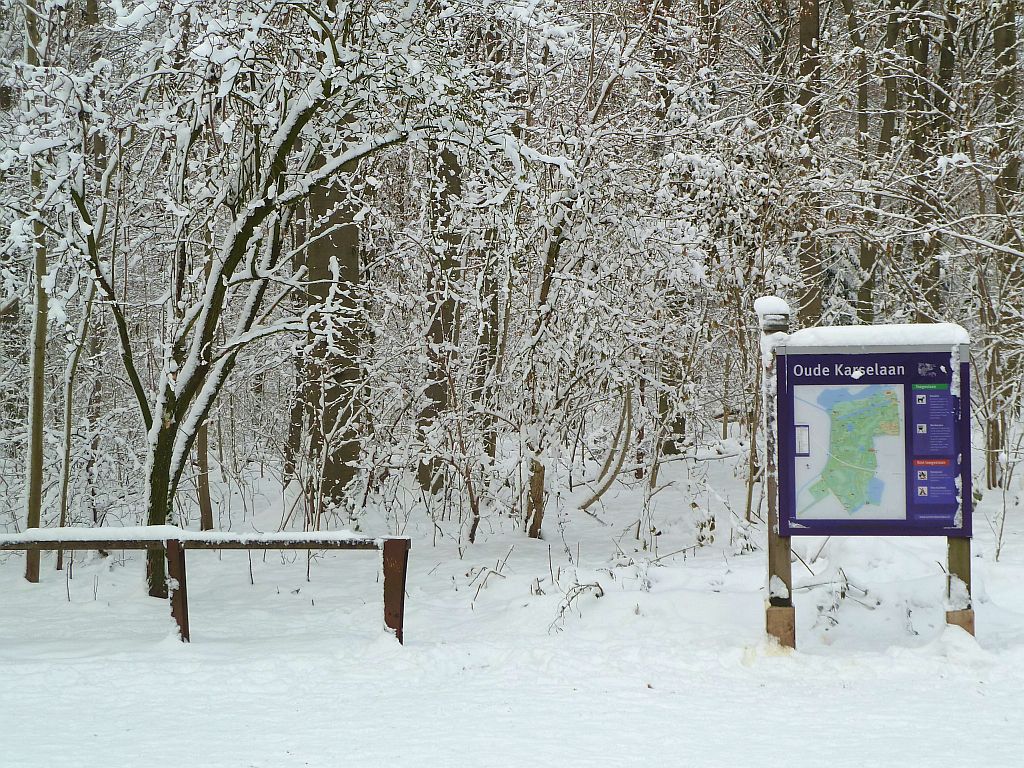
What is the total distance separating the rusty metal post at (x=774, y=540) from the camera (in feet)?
19.0

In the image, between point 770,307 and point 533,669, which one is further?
point 770,307

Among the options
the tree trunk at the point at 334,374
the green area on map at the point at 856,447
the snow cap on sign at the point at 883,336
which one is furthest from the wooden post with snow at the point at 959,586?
the tree trunk at the point at 334,374

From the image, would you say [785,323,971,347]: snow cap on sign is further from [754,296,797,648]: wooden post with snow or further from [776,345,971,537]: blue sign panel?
[754,296,797,648]: wooden post with snow

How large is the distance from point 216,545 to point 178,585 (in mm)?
364

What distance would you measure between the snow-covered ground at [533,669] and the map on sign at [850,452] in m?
0.83

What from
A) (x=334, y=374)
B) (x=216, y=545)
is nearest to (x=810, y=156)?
(x=334, y=374)

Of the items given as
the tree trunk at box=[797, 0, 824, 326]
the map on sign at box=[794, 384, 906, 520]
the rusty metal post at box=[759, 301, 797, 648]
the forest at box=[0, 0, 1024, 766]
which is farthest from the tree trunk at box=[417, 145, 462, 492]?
the map on sign at box=[794, 384, 906, 520]

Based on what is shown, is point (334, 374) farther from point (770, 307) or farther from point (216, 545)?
point (770, 307)

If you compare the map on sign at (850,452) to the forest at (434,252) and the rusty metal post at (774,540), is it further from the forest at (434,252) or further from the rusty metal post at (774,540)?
the forest at (434,252)

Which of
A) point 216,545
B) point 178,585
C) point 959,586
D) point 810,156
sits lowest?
point 178,585

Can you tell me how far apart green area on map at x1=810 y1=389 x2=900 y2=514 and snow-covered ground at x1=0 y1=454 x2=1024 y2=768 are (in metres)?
0.88

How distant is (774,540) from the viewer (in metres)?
5.93

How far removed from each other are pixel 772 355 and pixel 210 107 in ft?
14.9

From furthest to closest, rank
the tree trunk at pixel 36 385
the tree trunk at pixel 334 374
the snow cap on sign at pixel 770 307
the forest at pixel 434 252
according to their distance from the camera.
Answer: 1. the tree trunk at pixel 334 374
2. the tree trunk at pixel 36 385
3. the forest at pixel 434 252
4. the snow cap on sign at pixel 770 307
